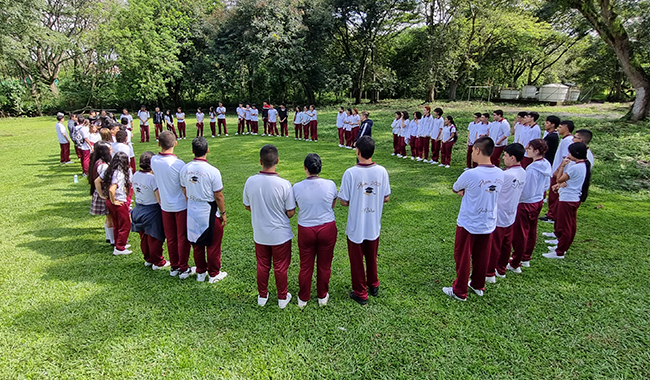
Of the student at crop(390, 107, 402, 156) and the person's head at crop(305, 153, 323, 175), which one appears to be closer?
the person's head at crop(305, 153, 323, 175)

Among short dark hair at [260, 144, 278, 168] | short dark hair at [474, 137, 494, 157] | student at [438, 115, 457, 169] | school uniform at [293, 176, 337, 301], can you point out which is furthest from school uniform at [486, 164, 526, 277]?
student at [438, 115, 457, 169]

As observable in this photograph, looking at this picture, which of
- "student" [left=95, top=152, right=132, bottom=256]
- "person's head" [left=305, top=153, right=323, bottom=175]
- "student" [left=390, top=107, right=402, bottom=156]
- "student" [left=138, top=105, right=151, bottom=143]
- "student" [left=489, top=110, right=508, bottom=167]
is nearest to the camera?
"person's head" [left=305, top=153, right=323, bottom=175]

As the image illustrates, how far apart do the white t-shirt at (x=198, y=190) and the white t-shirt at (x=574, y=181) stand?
14.7ft

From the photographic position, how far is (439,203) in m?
6.71

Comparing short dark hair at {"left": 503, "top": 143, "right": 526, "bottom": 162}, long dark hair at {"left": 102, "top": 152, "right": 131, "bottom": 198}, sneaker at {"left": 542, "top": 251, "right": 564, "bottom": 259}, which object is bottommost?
sneaker at {"left": 542, "top": 251, "right": 564, "bottom": 259}

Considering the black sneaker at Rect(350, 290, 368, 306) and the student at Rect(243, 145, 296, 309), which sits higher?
the student at Rect(243, 145, 296, 309)

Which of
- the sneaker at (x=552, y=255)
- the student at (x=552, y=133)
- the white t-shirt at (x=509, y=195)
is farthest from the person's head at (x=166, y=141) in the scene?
the student at (x=552, y=133)

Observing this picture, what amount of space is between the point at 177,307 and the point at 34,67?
1487 inches

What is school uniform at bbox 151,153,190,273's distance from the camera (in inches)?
144

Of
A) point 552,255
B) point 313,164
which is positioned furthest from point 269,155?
point 552,255

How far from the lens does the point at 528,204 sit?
3.92 m

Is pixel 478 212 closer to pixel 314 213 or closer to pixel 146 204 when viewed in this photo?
pixel 314 213

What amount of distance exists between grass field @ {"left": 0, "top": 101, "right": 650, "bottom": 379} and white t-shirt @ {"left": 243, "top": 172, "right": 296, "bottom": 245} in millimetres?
903

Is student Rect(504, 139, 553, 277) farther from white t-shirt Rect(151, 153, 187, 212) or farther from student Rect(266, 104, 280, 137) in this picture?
student Rect(266, 104, 280, 137)
